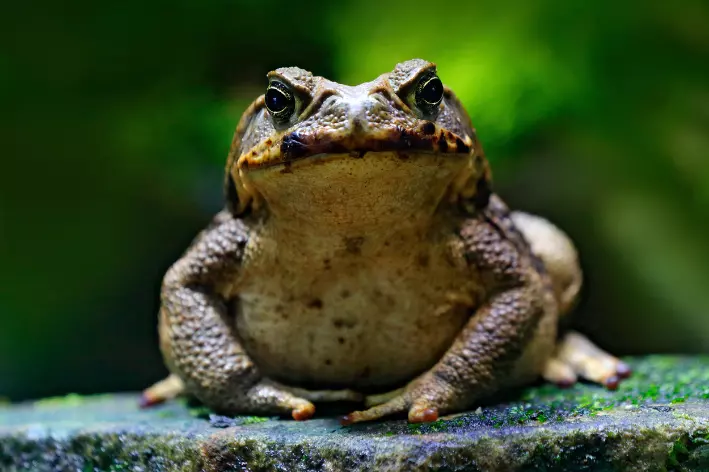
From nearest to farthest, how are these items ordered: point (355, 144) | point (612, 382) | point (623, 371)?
point (355, 144), point (612, 382), point (623, 371)

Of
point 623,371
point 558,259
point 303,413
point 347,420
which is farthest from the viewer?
point 558,259

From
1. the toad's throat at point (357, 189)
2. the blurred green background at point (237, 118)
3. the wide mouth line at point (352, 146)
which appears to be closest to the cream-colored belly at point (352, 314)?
the toad's throat at point (357, 189)

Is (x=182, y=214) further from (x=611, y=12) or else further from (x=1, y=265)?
(x=611, y=12)

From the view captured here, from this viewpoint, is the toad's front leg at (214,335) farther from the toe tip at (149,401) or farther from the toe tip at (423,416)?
the toe tip at (149,401)

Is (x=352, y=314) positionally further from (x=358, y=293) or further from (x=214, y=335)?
(x=214, y=335)

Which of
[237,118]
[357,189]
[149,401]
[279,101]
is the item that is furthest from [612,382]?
[237,118]

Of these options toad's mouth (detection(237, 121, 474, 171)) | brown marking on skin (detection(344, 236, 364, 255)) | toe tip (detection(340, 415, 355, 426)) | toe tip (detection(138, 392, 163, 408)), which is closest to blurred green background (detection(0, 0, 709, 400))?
toe tip (detection(138, 392, 163, 408))
